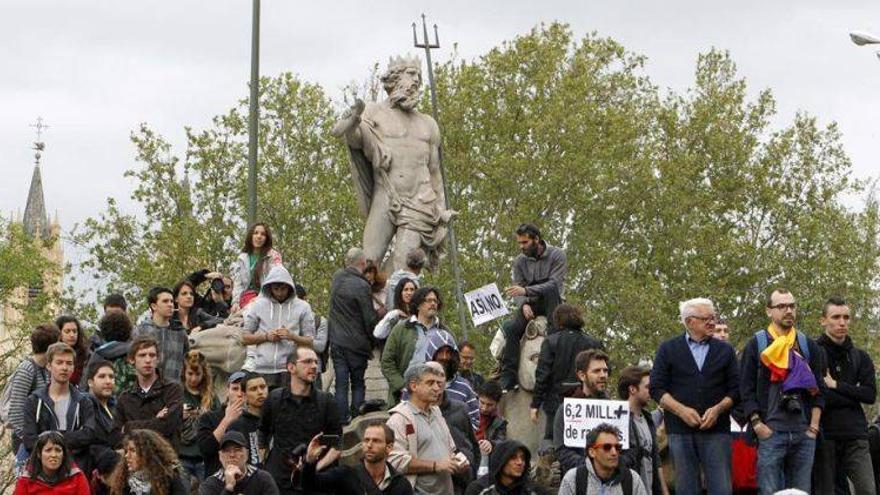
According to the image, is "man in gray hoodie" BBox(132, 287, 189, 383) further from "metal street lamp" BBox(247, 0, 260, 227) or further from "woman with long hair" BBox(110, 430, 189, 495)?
"metal street lamp" BBox(247, 0, 260, 227)

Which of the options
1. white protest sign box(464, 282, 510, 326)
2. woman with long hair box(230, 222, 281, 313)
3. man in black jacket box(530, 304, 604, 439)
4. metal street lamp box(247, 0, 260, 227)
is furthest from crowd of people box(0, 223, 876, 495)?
metal street lamp box(247, 0, 260, 227)

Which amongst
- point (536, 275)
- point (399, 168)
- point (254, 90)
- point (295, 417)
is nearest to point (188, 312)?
point (536, 275)

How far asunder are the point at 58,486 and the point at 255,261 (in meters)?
6.27

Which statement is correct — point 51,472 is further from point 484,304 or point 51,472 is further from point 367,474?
point 484,304

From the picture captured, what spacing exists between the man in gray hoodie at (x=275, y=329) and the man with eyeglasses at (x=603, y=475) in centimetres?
439

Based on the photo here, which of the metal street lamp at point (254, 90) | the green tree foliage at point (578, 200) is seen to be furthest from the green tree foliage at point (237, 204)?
the metal street lamp at point (254, 90)

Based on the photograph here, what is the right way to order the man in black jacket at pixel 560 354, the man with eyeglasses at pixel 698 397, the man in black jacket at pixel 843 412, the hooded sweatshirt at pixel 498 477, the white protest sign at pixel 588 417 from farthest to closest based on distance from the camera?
1. the man in black jacket at pixel 560 354
2. the man in black jacket at pixel 843 412
3. the man with eyeglasses at pixel 698 397
4. the white protest sign at pixel 588 417
5. the hooded sweatshirt at pixel 498 477

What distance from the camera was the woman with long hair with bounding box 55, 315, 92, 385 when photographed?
18547 millimetres

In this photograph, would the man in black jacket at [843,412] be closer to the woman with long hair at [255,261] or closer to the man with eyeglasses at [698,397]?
the man with eyeglasses at [698,397]

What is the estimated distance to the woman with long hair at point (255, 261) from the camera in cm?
2148

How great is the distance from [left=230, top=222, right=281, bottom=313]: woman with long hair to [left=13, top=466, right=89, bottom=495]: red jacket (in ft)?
19.7

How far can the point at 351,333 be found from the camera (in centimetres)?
2095

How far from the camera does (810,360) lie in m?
16.9

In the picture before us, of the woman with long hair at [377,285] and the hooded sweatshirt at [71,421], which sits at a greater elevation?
the woman with long hair at [377,285]
